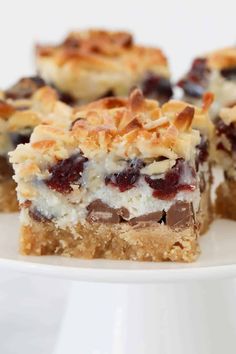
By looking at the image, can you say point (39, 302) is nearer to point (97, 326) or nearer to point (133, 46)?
point (97, 326)

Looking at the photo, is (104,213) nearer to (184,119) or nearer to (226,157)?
(184,119)

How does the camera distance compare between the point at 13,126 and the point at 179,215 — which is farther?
the point at 13,126

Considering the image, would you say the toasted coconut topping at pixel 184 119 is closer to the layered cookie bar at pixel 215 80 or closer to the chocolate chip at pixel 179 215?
the chocolate chip at pixel 179 215

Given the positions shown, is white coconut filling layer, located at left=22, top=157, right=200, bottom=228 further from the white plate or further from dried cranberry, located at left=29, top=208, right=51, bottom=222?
the white plate

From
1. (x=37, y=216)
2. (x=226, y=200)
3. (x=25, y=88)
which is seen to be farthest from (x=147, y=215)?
(x=25, y=88)

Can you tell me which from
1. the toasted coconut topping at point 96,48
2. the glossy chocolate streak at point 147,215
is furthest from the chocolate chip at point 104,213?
the toasted coconut topping at point 96,48

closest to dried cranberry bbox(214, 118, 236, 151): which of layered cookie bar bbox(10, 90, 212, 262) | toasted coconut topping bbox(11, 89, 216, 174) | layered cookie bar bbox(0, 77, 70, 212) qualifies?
toasted coconut topping bbox(11, 89, 216, 174)
